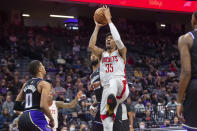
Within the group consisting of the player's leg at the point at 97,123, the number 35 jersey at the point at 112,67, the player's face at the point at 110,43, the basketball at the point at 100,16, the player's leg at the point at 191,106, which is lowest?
the player's leg at the point at 97,123

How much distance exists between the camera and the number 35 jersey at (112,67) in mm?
5152

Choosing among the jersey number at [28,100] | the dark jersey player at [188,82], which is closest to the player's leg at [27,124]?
the jersey number at [28,100]

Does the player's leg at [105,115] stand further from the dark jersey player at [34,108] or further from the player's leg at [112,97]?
the dark jersey player at [34,108]

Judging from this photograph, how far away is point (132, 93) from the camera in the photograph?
15.0 metres

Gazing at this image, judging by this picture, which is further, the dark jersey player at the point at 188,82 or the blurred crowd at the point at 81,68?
the blurred crowd at the point at 81,68

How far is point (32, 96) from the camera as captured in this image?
510 cm

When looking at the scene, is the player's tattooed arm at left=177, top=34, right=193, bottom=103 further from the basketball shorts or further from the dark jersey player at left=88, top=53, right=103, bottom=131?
the basketball shorts

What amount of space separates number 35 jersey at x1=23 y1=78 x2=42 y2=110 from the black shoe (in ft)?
3.52

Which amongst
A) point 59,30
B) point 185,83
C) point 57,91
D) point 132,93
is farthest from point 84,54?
point 185,83

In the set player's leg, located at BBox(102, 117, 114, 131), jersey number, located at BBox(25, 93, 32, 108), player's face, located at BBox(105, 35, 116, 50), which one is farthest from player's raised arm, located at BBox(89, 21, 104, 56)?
jersey number, located at BBox(25, 93, 32, 108)

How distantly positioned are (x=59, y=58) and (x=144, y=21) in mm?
9945

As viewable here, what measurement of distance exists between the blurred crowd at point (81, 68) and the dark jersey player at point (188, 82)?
7.39 meters

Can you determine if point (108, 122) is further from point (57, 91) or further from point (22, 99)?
point (57, 91)

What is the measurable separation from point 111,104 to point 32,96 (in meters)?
1.22
